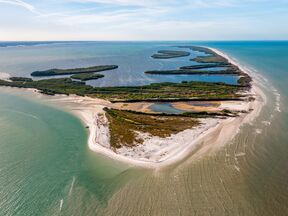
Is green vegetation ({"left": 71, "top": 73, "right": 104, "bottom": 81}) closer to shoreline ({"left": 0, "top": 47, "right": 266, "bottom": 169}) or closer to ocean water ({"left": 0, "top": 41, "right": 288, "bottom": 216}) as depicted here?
shoreline ({"left": 0, "top": 47, "right": 266, "bottom": 169})

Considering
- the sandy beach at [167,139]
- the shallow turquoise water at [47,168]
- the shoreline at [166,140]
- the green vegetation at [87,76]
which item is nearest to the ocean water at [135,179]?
the shallow turquoise water at [47,168]

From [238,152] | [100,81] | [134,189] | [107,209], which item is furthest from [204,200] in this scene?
[100,81]

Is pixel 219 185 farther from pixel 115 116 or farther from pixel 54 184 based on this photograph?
pixel 115 116

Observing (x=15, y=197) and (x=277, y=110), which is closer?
(x=15, y=197)

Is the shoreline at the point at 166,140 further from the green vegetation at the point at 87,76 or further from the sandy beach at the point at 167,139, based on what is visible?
the green vegetation at the point at 87,76

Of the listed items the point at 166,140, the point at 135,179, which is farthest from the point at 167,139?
the point at 135,179
